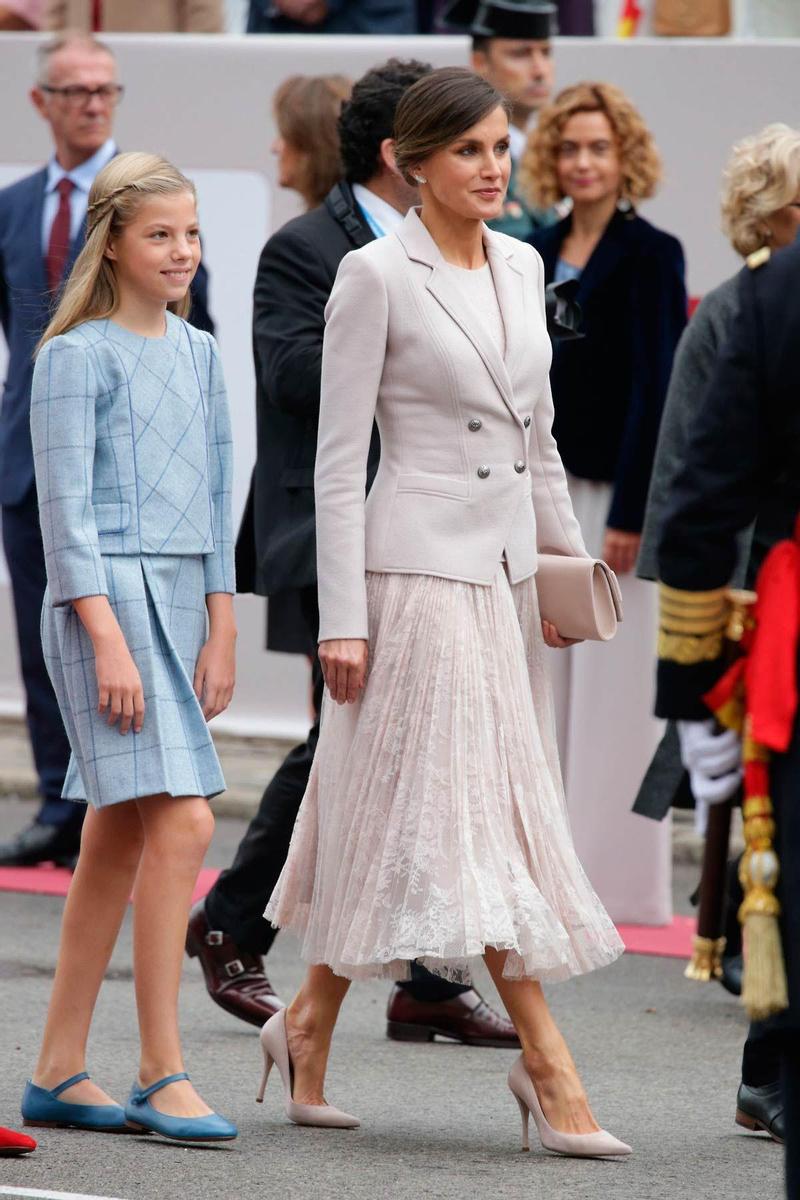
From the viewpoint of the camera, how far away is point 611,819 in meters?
7.47

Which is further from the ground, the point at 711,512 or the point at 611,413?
the point at 711,512

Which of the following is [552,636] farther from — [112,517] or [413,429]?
[112,517]

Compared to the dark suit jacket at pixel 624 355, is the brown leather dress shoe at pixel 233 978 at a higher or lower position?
lower

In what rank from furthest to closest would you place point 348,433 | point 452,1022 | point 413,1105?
point 452,1022 → point 413,1105 → point 348,433

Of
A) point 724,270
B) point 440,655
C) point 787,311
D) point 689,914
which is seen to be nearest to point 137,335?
point 440,655

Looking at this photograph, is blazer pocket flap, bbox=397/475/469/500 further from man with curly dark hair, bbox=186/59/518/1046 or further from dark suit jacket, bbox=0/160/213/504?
dark suit jacket, bbox=0/160/213/504

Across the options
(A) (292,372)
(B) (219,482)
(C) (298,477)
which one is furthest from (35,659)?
(B) (219,482)

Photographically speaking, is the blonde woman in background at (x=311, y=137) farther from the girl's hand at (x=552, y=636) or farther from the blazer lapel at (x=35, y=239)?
the girl's hand at (x=552, y=636)

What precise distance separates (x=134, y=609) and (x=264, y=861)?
55.6 inches

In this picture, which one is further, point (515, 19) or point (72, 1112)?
point (515, 19)

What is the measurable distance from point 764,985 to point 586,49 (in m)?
6.89

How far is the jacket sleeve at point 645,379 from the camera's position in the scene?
7.21m

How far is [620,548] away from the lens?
7320mm

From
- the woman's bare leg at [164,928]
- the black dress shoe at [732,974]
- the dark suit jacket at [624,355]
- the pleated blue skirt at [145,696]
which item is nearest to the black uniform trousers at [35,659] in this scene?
the dark suit jacket at [624,355]
